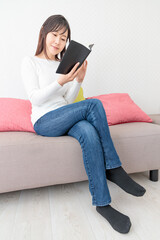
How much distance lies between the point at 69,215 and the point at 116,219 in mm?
263

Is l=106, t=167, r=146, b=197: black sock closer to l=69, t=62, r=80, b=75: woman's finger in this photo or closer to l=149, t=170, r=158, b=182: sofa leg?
l=149, t=170, r=158, b=182: sofa leg

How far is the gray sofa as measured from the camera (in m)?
1.11

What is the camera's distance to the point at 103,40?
2.12 metres

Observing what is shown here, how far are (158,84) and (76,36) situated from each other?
1.11 meters

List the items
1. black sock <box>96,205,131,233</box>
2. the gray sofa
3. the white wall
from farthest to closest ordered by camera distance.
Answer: the white wall < the gray sofa < black sock <box>96,205,131,233</box>

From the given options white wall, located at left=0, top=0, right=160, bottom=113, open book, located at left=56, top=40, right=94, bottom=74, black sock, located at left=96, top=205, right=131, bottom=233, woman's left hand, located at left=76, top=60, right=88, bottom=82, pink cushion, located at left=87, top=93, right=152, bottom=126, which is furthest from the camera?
white wall, located at left=0, top=0, right=160, bottom=113

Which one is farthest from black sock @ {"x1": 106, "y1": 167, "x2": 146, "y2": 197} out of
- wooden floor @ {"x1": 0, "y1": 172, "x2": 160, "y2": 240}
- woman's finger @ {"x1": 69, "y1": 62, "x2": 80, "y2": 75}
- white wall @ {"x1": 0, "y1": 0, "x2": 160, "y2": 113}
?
white wall @ {"x1": 0, "y1": 0, "x2": 160, "y2": 113}

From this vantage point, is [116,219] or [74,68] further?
[74,68]

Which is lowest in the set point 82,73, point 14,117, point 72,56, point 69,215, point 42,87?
point 69,215

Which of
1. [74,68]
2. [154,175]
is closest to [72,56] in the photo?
[74,68]

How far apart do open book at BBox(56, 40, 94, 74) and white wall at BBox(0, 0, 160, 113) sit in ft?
3.44

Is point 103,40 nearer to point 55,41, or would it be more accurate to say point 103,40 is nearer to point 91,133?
point 55,41

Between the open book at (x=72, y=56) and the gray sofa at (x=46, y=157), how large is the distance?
0.41 meters

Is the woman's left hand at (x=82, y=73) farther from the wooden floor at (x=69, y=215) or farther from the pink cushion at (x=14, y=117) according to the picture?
the wooden floor at (x=69, y=215)
